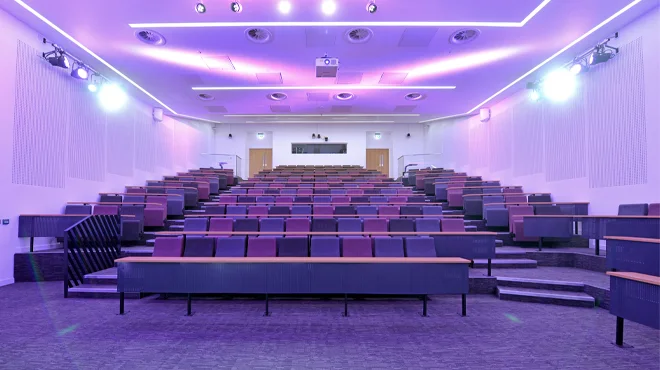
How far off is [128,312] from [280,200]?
3.92m

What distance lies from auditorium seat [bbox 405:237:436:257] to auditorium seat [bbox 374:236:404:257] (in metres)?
0.10

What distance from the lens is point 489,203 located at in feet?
22.7

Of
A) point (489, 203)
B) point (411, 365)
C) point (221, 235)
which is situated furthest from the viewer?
point (489, 203)

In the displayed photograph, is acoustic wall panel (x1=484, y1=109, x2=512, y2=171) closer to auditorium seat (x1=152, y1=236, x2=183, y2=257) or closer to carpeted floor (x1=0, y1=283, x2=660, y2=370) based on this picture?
carpeted floor (x1=0, y1=283, x2=660, y2=370)

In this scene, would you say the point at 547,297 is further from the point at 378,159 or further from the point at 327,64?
the point at 378,159

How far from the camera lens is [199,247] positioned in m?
4.51

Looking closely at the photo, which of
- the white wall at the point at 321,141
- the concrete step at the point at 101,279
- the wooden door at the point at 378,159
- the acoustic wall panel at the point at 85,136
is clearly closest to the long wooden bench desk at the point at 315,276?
the concrete step at the point at 101,279

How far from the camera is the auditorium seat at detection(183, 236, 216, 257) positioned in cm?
449

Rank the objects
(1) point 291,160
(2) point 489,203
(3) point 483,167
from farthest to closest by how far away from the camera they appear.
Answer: (1) point 291,160, (3) point 483,167, (2) point 489,203

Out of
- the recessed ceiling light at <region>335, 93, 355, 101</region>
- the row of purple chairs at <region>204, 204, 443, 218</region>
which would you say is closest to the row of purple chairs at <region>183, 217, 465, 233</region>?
the row of purple chairs at <region>204, 204, 443, 218</region>

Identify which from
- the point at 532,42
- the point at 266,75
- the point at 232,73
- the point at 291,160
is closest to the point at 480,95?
the point at 532,42

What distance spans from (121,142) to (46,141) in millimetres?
2548

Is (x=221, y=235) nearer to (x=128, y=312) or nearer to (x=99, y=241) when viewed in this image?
(x=128, y=312)

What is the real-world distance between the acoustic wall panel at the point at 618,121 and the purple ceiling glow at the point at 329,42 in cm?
60
